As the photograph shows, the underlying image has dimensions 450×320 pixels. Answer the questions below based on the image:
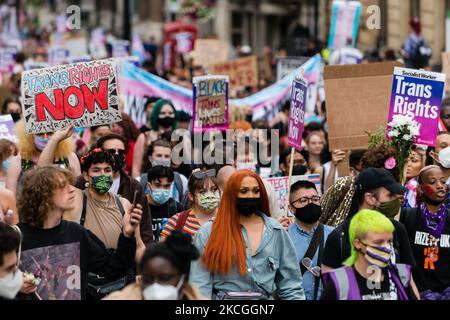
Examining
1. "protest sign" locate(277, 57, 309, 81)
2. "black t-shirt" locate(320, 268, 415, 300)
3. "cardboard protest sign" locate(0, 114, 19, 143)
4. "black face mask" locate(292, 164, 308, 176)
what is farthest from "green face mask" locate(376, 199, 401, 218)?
"protest sign" locate(277, 57, 309, 81)

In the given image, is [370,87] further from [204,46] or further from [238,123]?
[204,46]

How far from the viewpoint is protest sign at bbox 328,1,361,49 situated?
61.7 feet

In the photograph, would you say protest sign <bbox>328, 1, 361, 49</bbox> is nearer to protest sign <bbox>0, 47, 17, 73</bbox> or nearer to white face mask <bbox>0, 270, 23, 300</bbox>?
protest sign <bbox>0, 47, 17, 73</bbox>

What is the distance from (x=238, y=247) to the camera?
705 centimetres

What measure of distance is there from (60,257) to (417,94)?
438 cm

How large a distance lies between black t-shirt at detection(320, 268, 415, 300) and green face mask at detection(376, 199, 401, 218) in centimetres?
116

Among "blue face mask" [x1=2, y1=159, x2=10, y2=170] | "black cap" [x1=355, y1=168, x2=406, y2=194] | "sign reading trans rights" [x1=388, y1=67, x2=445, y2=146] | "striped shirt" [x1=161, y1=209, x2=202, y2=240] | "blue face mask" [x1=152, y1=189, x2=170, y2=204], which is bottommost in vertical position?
"striped shirt" [x1=161, y1=209, x2=202, y2=240]

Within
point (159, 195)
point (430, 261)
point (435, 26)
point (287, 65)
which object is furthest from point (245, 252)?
point (435, 26)

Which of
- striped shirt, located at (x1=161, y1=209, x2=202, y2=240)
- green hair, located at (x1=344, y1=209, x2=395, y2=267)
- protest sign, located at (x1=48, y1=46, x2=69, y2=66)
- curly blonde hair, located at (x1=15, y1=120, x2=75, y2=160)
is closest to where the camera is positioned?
green hair, located at (x1=344, y1=209, x2=395, y2=267)

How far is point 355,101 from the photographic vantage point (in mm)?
11039

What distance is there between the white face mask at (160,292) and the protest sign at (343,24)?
13.3m

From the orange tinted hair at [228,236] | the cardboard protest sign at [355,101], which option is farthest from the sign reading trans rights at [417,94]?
the orange tinted hair at [228,236]

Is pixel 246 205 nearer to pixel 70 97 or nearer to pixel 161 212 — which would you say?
pixel 161 212

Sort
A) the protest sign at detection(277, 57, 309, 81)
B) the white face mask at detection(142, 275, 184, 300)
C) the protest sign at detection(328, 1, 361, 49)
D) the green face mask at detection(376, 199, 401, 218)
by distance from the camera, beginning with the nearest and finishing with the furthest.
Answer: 1. the white face mask at detection(142, 275, 184, 300)
2. the green face mask at detection(376, 199, 401, 218)
3. the protest sign at detection(328, 1, 361, 49)
4. the protest sign at detection(277, 57, 309, 81)
